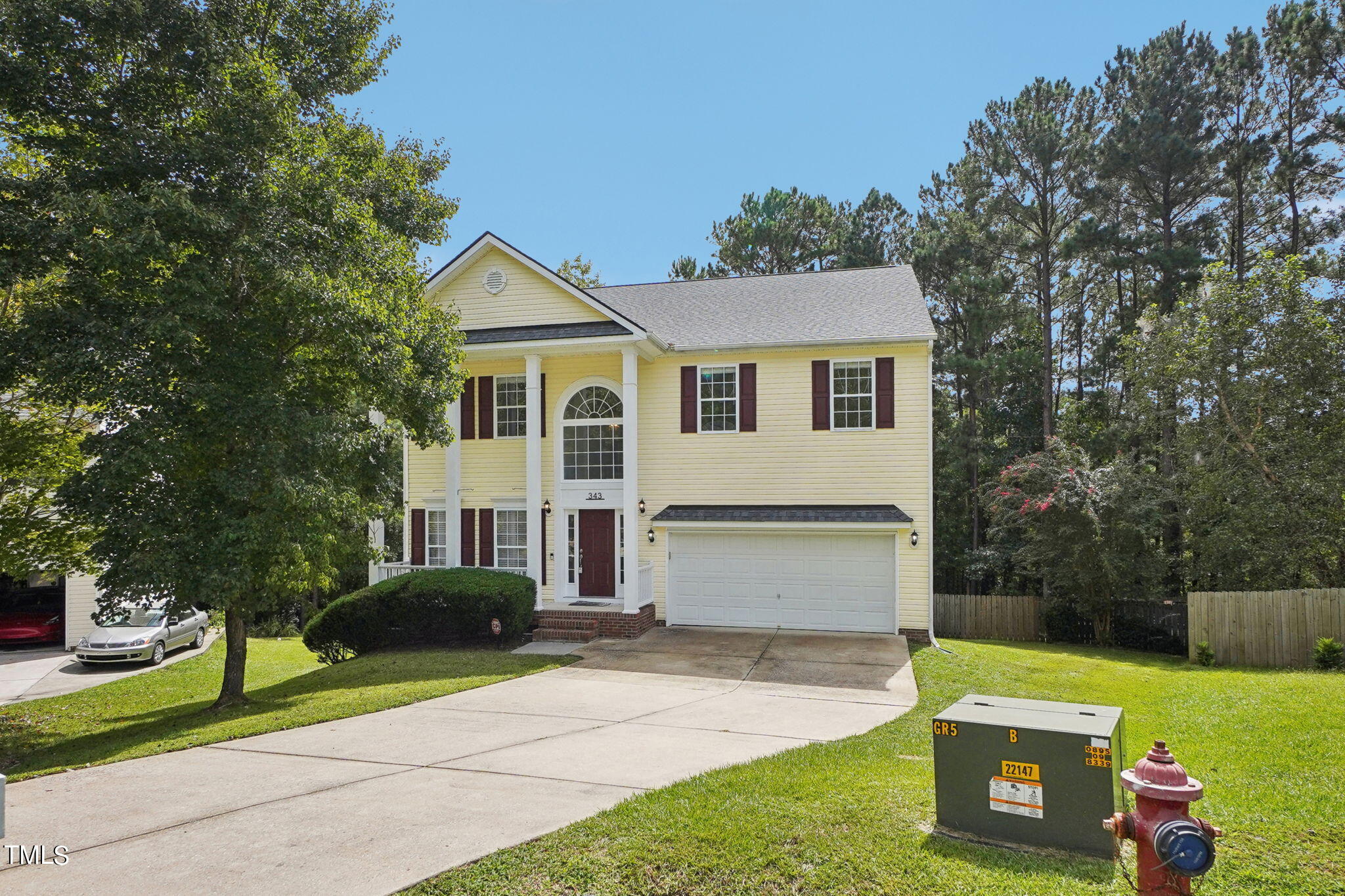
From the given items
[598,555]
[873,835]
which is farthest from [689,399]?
[873,835]

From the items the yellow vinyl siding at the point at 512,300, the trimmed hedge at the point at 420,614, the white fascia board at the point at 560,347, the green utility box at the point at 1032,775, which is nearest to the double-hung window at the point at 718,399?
the white fascia board at the point at 560,347

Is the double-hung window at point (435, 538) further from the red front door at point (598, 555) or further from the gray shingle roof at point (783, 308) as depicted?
the gray shingle roof at point (783, 308)

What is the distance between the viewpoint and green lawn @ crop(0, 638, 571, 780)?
28.1 feet

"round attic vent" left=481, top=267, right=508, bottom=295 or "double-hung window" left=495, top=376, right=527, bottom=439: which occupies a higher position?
"round attic vent" left=481, top=267, right=508, bottom=295

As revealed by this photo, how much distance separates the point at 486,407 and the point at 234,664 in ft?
26.8

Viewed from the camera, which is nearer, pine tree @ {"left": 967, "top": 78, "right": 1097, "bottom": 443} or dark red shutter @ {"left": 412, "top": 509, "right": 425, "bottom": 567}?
dark red shutter @ {"left": 412, "top": 509, "right": 425, "bottom": 567}

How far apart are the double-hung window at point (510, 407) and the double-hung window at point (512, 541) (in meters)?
1.85

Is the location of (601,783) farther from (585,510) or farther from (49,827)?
→ (585,510)

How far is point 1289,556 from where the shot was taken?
16.9 m

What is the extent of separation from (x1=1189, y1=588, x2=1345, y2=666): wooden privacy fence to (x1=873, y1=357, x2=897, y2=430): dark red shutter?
6.63m

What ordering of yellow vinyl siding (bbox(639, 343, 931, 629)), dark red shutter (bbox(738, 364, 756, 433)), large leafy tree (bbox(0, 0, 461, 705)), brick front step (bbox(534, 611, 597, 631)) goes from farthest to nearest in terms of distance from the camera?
dark red shutter (bbox(738, 364, 756, 433)) < yellow vinyl siding (bbox(639, 343, 931, 629)) < brick front step (bbox(534, 611, 597, 631)) < large leafy tree (bbox(0, 0, 461, 705))

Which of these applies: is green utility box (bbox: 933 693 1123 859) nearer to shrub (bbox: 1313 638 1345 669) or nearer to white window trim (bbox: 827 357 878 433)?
white window trim (bbox: 827 357 878 433)

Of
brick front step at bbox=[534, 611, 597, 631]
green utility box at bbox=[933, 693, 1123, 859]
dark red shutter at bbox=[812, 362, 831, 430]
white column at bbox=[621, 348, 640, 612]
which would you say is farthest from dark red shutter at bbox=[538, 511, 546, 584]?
green utility box at bbox=[933, 693, 1123, 859]

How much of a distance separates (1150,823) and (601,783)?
405 centimetres
